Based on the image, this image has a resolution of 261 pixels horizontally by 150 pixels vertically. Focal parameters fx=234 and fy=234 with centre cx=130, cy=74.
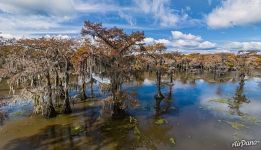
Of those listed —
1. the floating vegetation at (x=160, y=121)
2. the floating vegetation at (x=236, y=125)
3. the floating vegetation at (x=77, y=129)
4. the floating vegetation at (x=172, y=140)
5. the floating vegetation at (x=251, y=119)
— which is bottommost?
the floating vegetation at (x=251, y=119)

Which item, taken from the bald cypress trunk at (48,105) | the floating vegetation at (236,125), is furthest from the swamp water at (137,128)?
the bald cypress trunk at (48,105)

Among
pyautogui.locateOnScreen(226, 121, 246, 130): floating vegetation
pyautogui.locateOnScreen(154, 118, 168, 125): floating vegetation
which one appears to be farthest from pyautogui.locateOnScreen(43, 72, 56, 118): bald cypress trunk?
pyautogui.locateOnScreen(226, 121, 246, 130): floating vegetation

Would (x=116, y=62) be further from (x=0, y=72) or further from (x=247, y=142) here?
(x=247, y=142)

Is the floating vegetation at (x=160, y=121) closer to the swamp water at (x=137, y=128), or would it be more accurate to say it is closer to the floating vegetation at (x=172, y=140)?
the swamp water at (x=137, y=128)

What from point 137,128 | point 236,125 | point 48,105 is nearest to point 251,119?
point 236,125

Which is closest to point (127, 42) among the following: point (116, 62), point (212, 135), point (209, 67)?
point (116, 62)

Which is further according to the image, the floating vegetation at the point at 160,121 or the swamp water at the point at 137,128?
the floating vegetation at the point at 160,121

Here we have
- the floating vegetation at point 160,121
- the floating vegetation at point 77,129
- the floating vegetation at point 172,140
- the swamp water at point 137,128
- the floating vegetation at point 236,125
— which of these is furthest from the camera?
the floating vegetation at point 160,121

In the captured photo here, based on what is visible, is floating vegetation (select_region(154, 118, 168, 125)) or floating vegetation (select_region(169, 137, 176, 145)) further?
floating vegetation (select_region(154, 118, 168, 125))

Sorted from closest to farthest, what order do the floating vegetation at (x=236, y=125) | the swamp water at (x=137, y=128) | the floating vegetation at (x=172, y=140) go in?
1. the swamp water at (x=137, y=128)
2. the floating vegetation at (x=172, y=140)
3. the floating vegetation at (x=236, y=125)

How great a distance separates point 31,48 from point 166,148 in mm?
A: 16055

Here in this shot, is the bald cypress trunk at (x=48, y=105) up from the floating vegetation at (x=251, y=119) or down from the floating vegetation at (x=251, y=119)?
up

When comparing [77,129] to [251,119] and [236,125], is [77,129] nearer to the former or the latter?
[236,125]

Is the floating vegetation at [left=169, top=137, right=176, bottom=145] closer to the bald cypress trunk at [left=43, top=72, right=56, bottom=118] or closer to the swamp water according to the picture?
the swamp water
